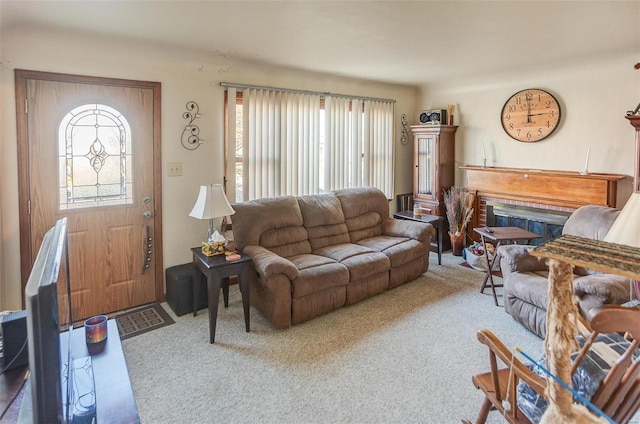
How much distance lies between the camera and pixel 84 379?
1.67 meters

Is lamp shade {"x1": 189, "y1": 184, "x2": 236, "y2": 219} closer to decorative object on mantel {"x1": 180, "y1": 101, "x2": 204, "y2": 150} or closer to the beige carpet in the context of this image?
decorative object on mantel {"x1": 180, "y1": 101, "x2": 204, "y2": 150}

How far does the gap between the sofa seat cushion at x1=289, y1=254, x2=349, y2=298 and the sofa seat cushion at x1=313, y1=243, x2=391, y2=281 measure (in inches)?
4.4

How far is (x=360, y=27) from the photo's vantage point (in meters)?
2.82

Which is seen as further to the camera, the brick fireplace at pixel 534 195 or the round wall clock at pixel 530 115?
the round wall clock at pixel 530 115

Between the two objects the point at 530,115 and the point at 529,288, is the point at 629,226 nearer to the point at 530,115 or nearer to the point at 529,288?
the point at 529,288

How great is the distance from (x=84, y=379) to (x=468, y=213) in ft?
15.1

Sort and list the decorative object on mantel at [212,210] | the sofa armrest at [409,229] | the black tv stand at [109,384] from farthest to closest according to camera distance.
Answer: the sofa armrest at [409,229] < the decorative object on mantel at [212,210] < the black tv stand at [109,384]

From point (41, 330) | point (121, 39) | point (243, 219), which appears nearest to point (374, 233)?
point (243, 219)

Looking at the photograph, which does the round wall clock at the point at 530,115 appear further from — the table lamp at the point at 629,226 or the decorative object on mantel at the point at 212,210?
the decorative object on mantel at the point at 212,210

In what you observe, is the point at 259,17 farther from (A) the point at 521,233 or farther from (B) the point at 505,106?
(B) the point at 505,106

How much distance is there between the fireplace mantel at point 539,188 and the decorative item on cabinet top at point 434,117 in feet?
2.47

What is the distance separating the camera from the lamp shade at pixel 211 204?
3262 millimetres

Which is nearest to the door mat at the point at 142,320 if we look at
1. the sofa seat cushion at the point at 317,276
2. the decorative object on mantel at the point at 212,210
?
the decorative object on mantel at the point at 212,210

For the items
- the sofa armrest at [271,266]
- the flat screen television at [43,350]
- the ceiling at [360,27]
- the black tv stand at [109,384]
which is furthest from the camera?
the sofa armrest at [271,266]
